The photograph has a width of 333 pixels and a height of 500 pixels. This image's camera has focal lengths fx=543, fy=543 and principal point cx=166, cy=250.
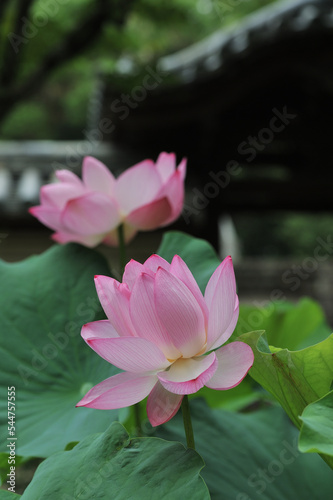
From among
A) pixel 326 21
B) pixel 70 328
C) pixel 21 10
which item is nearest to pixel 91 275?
pixel 70 328

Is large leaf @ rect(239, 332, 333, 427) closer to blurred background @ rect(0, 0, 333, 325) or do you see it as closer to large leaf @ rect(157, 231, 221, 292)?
large leaf @ rect(157, 231, 221, 292)

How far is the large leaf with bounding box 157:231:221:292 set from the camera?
485mm

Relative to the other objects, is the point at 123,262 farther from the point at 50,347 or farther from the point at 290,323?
the point at 290,323

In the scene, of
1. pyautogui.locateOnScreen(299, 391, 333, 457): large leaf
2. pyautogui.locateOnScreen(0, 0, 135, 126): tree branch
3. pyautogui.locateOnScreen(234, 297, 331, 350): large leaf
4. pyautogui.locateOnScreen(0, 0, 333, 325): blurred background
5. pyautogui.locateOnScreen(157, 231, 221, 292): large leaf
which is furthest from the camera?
pyautogui.locateOnScreen(0, 0, 135, 126): tree branch

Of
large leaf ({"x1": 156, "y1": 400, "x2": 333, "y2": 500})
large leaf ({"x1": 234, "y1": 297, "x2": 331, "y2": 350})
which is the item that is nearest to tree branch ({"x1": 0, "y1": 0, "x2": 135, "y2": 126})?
large leaf ({"x1": 234, "y1": 297, "x2": 331, "y2": 350})

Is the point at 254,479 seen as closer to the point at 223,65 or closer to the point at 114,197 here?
the point at 114,197

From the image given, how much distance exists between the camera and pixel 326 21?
1.74 meters

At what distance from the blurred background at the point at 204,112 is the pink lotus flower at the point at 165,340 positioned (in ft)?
5.62

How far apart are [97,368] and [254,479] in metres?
0.15

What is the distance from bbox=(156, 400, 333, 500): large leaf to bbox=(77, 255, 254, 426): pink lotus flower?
0.36 ft

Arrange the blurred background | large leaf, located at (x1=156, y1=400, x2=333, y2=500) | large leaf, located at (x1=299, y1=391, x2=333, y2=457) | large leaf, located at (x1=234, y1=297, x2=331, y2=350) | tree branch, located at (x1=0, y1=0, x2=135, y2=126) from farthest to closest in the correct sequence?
tree branch, located at (x1=0, y1=0, x2=135, y2=126) → the blurred background → large leaf, located at (x1=234, y1=297, x2=331, y2=350) → large leaf, located at (x1=156, y1=400, x2=333, y2=500) → large leaf, located at (x1=299, y1=391, x2=333, y2=457)

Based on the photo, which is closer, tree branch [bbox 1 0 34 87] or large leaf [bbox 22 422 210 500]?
large leaf [bbox 22 422 210 500]

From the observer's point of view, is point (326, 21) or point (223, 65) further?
point (223, 65)

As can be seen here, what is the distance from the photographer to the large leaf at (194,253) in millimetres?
485
